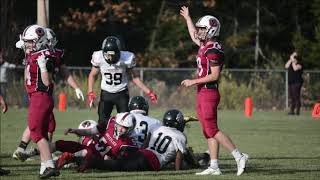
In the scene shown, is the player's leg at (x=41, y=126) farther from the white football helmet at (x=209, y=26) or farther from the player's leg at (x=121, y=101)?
the player's leg at (x=121, y=101)

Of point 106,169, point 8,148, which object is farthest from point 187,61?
point 106,169

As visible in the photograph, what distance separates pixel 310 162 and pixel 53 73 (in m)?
4.36

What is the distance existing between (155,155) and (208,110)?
1.12m

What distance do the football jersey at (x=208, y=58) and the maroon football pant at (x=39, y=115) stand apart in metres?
2.00

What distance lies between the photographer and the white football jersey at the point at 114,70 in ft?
44.1

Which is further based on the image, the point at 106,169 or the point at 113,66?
the point at 113,66

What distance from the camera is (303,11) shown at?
3800 cm

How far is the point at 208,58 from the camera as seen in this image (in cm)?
1131

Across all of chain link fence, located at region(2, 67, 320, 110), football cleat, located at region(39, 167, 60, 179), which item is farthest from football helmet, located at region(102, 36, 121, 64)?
chain link fence, located at region(2, 67, 320, 110)

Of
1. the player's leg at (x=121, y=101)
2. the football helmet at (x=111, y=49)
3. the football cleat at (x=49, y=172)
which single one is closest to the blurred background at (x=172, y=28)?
the player's leg at (x=121, y=101)

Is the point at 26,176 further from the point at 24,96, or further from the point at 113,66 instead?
the point at 24,96

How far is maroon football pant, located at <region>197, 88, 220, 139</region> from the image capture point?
36.8 feet

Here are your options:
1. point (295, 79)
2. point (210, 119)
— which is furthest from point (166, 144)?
point (295, 79)

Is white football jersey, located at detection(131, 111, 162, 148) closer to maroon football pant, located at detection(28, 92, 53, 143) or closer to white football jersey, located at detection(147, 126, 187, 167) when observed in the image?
white football jersey, located at detection(147, 126, 187, 167)
